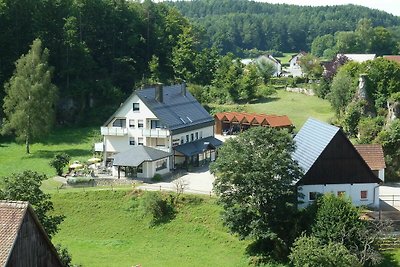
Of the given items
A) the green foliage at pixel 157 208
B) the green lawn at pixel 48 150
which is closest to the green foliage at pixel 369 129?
the green foliage at pixel 157 208

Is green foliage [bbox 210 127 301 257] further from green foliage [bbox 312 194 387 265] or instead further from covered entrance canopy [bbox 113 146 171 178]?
covered entrance canopy [bbox 113 146 171 178]

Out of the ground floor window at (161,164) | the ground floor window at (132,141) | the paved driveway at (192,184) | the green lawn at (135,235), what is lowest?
the green lawn at (135,235)

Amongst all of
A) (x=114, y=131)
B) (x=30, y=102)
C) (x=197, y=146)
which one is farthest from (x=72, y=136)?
(x=197, y=146)

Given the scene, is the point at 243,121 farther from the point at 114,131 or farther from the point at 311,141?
the point at 311,141

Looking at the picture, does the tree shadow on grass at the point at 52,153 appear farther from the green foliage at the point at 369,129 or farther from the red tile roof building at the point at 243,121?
the green foliage at the point at 369,129

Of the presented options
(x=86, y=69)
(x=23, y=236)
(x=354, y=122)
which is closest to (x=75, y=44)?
(x=86, y=69)

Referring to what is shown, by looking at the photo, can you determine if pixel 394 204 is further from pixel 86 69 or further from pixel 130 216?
pixel 86 69
